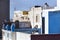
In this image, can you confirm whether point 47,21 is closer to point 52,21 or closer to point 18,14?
point 52,21

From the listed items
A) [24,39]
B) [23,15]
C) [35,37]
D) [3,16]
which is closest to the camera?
[35,37]

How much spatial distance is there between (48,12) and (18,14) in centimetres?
4098

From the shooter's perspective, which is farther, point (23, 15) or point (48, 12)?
point (23, 15)

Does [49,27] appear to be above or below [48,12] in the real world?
below

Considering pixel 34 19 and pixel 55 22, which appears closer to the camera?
pixel 55 22

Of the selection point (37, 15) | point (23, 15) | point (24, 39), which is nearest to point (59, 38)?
point (24, 39)

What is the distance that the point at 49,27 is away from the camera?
1359 cm

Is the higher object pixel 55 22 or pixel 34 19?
pixel 34 19

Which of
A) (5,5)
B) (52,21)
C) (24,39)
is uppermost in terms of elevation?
(5,5)

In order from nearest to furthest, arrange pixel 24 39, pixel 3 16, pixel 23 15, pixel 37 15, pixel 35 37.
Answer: pixel 35 37
pixel 24 39
pixel 37 15
pixel 3 16
pixel 23 15

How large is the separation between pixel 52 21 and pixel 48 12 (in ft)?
2.65

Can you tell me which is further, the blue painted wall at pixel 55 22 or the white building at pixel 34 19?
the blue painted wall at pixel 55 22

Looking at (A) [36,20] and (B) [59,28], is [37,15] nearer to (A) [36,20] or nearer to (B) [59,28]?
(A) [36,20]

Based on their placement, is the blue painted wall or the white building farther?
the blue painted wall
